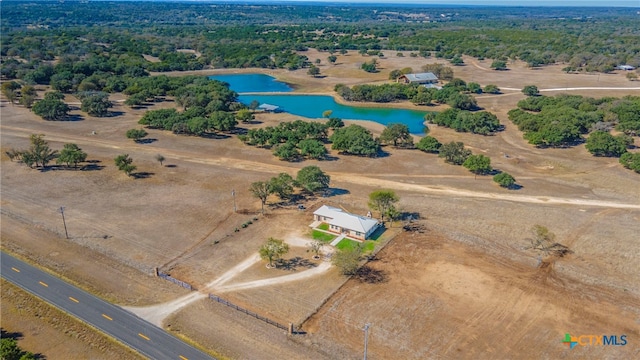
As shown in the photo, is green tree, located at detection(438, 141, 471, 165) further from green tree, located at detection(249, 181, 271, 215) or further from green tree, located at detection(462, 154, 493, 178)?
green tree, located at detection(249, 181, 271, 215)

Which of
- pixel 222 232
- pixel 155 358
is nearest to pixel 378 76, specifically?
pixel 222 232

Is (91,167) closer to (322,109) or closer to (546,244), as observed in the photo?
(322,109)

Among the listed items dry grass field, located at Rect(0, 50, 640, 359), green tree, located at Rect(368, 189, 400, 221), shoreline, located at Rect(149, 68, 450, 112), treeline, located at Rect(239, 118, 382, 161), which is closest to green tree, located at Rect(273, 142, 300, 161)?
treeline, located at Rect(239, 118, 382, 161)

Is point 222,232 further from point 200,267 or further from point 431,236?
point 431,236

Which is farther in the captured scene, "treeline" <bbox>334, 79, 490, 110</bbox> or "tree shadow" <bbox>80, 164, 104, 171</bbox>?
"treeline" <bbox>334, 79, 490, 110</bbox>

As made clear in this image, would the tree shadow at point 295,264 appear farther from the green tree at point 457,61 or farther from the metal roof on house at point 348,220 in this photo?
the green tree at point 457,61
